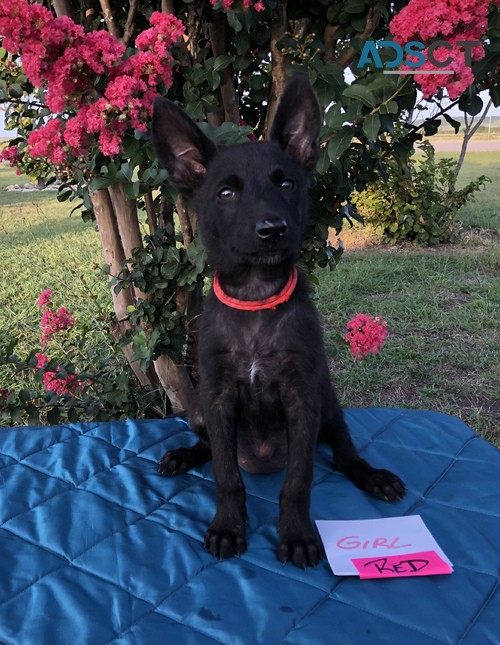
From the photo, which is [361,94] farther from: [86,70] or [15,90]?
[15,90]

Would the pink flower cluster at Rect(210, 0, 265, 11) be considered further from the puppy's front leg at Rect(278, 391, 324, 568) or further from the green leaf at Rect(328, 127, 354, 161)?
the puppy's front leg at Rect(278, 391, 324, 568)

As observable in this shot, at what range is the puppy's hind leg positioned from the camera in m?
2.00

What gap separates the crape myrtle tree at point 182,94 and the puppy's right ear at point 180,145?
273 millimetres

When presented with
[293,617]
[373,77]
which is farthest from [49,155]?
[293,617]

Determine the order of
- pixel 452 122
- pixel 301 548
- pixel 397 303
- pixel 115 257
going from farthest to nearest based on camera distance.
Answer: pixel 397 303 < pixel 115 257 < pixel 452 122 < pixel 301 548

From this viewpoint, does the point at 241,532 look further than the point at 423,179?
No

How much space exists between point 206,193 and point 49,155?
0.81 m

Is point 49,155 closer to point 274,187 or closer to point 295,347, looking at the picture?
point 274,187

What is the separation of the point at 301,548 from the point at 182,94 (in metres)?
1.99

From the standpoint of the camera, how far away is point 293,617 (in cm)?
148

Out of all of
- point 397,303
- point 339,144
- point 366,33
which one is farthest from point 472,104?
point 397,303

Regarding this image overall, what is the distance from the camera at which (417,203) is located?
281 inches

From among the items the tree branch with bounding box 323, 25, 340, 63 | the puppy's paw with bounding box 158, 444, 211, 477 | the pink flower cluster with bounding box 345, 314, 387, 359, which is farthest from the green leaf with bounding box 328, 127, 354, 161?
the puppy's paw with bounding box 158, 444, 211, 477

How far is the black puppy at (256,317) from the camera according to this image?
1.74 meters
